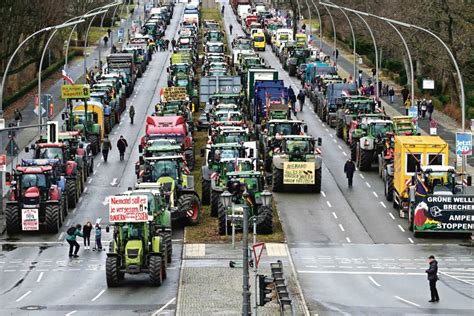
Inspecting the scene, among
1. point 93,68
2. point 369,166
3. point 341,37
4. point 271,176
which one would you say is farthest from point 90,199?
point 341,37

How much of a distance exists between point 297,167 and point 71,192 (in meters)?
10.8

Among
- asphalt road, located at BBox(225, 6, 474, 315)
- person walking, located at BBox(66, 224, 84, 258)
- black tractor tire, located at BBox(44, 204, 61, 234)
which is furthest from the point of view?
black tractor tire, located at BBox(44, 204, 61, 234)

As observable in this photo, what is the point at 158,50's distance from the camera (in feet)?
490

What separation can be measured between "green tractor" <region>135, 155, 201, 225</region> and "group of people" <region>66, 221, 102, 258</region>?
3.57m

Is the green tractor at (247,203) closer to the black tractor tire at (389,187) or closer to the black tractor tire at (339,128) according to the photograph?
the black tractor tire at (389,187)

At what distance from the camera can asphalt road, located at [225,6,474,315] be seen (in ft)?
152

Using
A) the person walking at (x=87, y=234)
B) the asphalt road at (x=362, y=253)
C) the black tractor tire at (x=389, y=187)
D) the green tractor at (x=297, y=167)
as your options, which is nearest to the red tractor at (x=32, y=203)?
the person walking at (x=87, y=234)

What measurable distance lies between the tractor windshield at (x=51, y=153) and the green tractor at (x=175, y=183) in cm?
606

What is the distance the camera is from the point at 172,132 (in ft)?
251

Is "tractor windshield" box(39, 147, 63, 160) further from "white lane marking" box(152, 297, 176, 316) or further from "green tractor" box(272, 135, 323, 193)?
"white lane marking" box(152, 297, 176, 316)

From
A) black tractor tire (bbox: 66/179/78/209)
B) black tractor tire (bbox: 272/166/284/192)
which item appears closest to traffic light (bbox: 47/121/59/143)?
black tractor tire (bbox: 66/179/78/209)

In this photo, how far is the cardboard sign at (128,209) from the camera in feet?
157

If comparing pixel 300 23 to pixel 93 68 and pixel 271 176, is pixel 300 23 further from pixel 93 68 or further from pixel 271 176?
pixel 271 176

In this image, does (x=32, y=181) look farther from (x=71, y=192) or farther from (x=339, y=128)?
(x=339, y=128)
